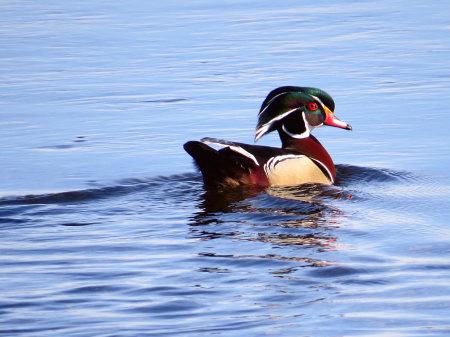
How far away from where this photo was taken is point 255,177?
8.45 m

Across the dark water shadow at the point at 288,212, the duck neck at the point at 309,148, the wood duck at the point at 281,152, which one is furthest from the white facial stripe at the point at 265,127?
the dark water shadow at the point at 288,212

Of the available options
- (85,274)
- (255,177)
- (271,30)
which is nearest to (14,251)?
(85,274)

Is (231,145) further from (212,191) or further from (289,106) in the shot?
(289,106)

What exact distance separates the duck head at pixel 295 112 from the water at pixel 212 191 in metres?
0.59

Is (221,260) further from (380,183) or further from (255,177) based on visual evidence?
(380,183)

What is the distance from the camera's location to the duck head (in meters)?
9.20

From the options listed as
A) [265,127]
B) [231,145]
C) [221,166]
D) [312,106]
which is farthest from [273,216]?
[312,106]

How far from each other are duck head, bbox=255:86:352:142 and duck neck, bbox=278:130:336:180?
1.4 inches

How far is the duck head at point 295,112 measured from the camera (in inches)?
362

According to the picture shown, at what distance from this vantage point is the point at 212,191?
855 cm

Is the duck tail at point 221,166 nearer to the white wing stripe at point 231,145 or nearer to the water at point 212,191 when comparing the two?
the white wing stripe at point 231,145

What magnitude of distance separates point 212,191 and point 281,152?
2.79 ft

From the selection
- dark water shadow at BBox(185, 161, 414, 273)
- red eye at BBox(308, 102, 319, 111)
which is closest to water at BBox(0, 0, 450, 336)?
dark water shadow at BBox(185, 161, 414, 273)

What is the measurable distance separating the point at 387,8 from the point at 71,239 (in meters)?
14.7
